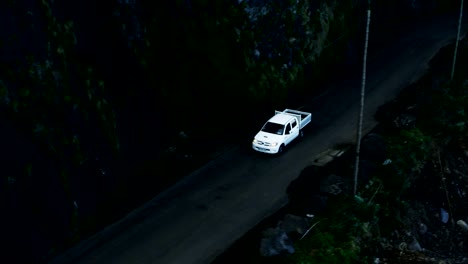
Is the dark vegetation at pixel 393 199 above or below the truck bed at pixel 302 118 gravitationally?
below

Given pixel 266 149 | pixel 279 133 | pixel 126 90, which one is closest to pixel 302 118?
pixel 279 133

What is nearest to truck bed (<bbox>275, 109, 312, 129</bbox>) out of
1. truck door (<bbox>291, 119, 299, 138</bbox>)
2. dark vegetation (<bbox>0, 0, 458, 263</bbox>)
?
truck door (<bbox>291, 119, 299, 138</bbox>)

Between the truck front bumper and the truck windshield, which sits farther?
the truck windshield

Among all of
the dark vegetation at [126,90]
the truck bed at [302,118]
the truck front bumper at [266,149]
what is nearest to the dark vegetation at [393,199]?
the truck front bumper at [266,149]

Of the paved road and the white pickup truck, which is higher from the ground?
the white pickup truck

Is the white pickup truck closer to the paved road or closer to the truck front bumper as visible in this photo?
the truck front bumper

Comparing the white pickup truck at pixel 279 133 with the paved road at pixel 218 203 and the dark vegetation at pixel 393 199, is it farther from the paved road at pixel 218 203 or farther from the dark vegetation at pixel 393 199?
the dark vegetation at pixel 393 199

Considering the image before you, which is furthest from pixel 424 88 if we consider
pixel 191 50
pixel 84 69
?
pixel 84 69

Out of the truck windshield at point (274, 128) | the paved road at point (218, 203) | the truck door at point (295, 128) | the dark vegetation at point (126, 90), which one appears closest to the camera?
the dark vegetation at point (126, 90)

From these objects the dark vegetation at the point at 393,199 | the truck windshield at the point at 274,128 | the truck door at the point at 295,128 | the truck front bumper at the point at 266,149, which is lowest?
the dark vegetation at the point at 393,199
